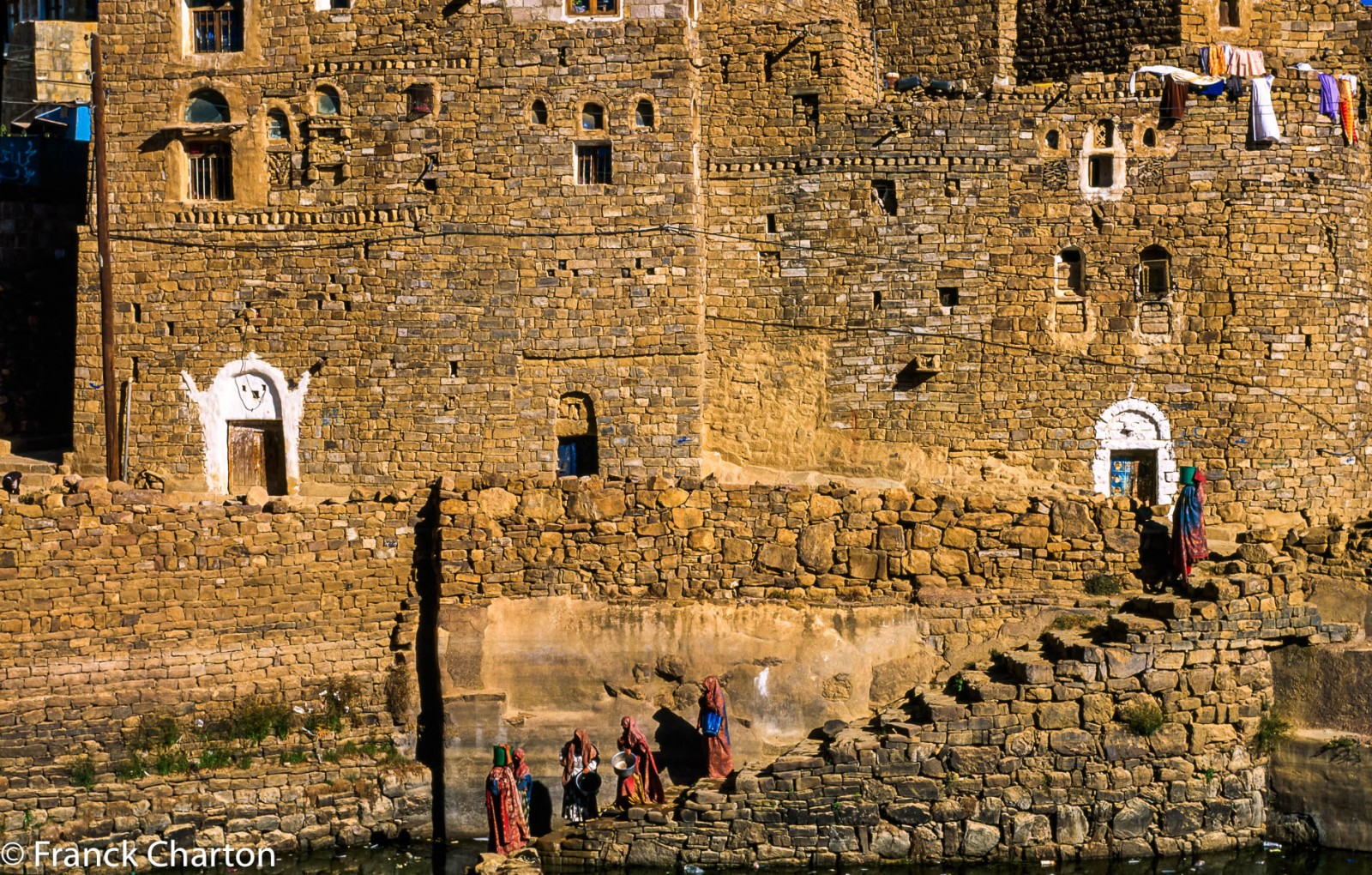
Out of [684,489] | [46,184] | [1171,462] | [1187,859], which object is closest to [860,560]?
[684,489]

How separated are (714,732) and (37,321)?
12748 mm

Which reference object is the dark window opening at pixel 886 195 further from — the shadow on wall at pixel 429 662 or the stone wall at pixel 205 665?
the stone wall at pixel 205 665

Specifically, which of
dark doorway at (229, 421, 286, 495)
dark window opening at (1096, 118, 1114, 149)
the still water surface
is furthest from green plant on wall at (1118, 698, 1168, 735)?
dark doorway at (229, 421, 286, 495)

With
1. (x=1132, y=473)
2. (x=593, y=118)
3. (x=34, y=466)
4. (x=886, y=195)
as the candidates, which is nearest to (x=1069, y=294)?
(x=1132, y=473)

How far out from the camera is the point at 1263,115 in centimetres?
2441

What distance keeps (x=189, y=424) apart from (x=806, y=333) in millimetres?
7810

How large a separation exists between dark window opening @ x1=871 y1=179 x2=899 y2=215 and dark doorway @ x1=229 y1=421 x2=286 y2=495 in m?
8.10

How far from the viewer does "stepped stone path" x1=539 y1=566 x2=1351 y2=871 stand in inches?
724

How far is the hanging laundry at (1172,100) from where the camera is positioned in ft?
80.6

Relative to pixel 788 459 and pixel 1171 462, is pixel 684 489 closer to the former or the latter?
pixel 788 459

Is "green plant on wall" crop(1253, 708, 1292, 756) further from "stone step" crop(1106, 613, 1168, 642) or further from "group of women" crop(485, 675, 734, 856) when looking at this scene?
"group of women" crop(485, 675, 734, 856)

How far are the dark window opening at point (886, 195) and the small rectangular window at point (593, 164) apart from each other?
136 inches

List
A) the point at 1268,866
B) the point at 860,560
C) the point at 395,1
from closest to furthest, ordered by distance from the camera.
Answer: the point at 1268,866
the point at 860,560
the point at 395,1

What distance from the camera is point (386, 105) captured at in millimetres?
23891
